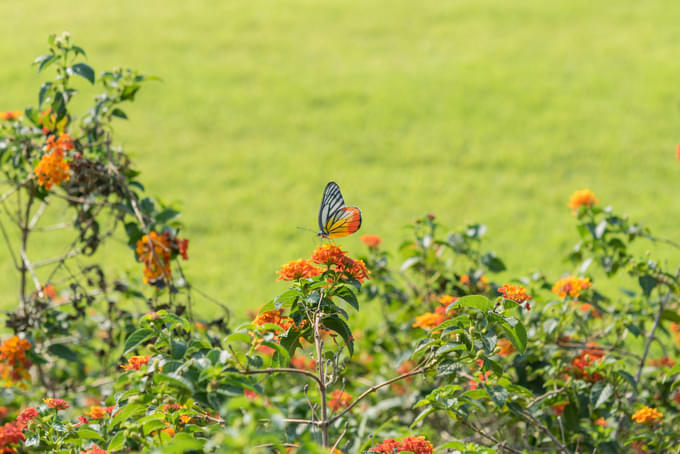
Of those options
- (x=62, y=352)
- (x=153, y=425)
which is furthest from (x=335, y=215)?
(x=62, y=352)

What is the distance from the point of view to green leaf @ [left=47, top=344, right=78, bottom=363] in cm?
233

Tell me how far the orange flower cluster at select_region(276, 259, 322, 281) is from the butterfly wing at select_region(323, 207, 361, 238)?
0.62 feet

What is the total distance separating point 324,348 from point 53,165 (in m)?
1.01

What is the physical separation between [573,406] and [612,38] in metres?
7.56

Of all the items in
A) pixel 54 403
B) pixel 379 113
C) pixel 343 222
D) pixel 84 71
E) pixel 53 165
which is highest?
pixel 379 113

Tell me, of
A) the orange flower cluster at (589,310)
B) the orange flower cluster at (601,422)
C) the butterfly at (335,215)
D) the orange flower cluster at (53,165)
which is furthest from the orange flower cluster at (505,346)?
the orange flower cluster at (53,165)

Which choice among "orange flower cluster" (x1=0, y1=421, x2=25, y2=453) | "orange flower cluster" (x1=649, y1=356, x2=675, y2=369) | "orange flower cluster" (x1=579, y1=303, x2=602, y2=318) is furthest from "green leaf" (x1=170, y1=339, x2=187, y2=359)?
"orange flower cluster" (x1=649, y1=356, x2=675, y2=369)

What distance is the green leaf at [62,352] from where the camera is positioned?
2.33 m

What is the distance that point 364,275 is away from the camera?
1.43 meters

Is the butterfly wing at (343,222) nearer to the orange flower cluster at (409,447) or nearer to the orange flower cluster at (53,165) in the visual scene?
the orange flower cluster at (409,447)

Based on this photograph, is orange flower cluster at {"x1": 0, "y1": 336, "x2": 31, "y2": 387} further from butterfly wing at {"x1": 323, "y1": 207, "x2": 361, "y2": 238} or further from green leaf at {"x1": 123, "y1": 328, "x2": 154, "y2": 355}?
butterfly wing at {"x1": 323, "y1": 207, "x2": 361, "y2": 238}

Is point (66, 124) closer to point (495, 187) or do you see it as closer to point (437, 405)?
point (437, 405)

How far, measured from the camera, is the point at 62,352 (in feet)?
7.68

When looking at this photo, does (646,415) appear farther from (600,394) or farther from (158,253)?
(158,253)
